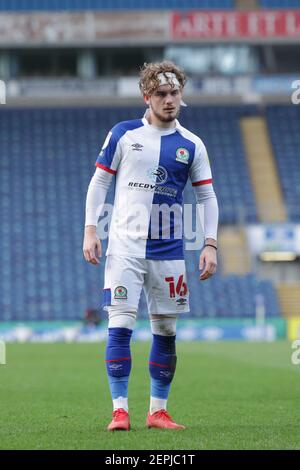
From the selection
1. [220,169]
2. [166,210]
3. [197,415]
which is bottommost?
[197,415]

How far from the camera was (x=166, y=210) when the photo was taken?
22.4ft

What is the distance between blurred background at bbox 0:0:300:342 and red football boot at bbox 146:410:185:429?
80.4ft

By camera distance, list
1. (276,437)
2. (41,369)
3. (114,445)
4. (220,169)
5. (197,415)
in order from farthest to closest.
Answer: (220,169), (41,369), (197,415), (276,437), (114,445)

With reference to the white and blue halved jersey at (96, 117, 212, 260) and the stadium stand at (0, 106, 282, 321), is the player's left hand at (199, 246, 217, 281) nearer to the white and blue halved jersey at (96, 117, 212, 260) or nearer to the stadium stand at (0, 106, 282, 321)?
the white and blue halved jersey at (96, 117, 212, 260)

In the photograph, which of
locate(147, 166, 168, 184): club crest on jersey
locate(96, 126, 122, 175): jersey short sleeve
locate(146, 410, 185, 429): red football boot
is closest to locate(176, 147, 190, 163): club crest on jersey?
locate(147, 166, 168, 184): club crest on jersey

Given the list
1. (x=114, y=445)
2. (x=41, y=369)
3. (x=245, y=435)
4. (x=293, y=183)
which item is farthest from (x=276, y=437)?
(x=293, y=183)

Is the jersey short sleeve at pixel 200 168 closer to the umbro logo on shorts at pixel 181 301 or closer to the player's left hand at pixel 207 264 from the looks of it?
the player's left hand at pixel 207 264

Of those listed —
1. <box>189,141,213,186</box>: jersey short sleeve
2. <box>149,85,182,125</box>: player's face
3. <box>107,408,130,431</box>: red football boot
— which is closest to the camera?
<box>107,408,130,431</box>: red football boot

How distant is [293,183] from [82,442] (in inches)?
1231

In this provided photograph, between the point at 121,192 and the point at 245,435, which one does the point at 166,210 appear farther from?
the point at 245,435

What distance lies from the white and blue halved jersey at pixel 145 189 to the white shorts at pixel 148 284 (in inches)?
2.3

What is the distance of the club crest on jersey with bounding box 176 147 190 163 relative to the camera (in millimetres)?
6832

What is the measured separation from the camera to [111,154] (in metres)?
6.77

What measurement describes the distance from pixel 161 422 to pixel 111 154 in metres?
1.77
